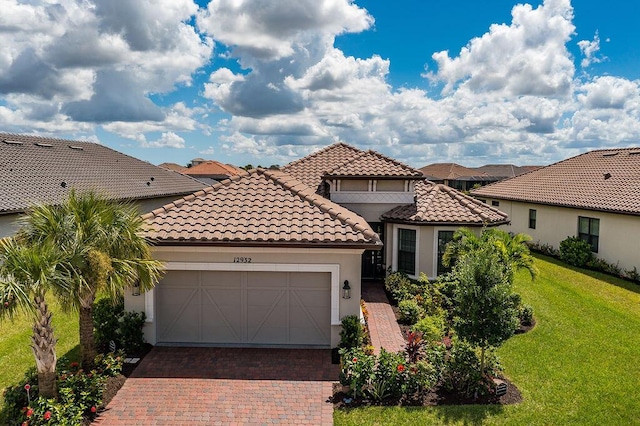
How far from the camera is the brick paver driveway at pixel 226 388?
25.6ft

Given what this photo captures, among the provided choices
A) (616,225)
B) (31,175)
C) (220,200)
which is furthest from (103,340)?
(616,225)

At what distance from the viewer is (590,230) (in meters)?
19.8

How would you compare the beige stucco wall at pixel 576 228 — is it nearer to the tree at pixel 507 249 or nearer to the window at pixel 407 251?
the tree at pixel 507 249

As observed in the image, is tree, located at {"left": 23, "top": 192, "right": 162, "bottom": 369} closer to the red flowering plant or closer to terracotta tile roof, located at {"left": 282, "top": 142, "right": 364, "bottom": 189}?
the red flowering plant

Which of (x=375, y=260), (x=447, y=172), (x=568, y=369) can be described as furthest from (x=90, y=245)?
(x=447, y=172)

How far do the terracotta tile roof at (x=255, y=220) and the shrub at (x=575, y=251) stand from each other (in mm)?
13836

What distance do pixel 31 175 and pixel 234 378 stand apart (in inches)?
762

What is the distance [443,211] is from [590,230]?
914cm

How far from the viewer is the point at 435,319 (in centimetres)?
1171

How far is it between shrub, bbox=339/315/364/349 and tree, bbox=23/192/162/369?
4.78 metres

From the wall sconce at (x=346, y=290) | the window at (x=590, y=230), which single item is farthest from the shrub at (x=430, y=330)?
the window at (x=590, y=230)

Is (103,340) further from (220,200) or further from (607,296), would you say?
(607,296)

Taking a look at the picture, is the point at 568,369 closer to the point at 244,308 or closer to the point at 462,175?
the point at 244,308

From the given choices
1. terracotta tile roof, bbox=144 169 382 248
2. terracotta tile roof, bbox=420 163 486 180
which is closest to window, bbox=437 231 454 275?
terracotta tile roof, bbox=144 169 382 248
